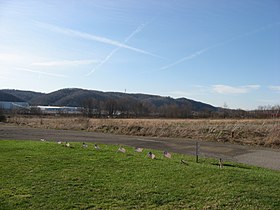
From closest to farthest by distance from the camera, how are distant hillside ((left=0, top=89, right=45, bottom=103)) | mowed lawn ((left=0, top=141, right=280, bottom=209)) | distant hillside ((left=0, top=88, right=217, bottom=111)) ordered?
1. mowed lawn ((left=0, top=141, right=280, bottom=209))
2. distant hillside ((left=0, top=88, right=217, bottom=111))
3. distant hillside ((left=0, top=89, right=45, bottom=103))

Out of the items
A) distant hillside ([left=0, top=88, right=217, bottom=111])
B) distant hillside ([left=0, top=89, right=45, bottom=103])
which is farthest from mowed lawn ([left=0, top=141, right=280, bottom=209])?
distant hillside ([left=0, top=89, right=45, bottom=103])

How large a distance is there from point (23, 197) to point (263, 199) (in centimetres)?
434

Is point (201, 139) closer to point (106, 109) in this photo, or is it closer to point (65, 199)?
point (65, 199)

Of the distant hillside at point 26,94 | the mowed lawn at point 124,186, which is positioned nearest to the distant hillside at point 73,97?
the distant hillside at point 26,94

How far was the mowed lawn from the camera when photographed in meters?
5.36

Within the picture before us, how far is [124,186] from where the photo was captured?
649 centimetres

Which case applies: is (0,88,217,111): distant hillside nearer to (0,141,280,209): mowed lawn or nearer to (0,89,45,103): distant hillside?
(0,89,45,103): distant hillside

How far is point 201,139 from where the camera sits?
21.0 meters

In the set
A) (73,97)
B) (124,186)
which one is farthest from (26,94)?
(124,186)

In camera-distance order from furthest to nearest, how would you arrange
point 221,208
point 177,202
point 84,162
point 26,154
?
point 26,154
point 84,162
point 177,202
point 221,208

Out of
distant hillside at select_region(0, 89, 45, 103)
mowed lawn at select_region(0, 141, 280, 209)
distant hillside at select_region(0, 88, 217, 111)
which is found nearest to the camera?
mowed lawn at select_region(0, 141, 280, 209)

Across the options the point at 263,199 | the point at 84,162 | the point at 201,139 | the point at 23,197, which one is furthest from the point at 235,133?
the point at 23,197

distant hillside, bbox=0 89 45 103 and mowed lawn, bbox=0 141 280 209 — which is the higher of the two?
distant hillside, bbox=0 89 45 103

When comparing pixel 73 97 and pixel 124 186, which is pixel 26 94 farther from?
pixel 124 186
